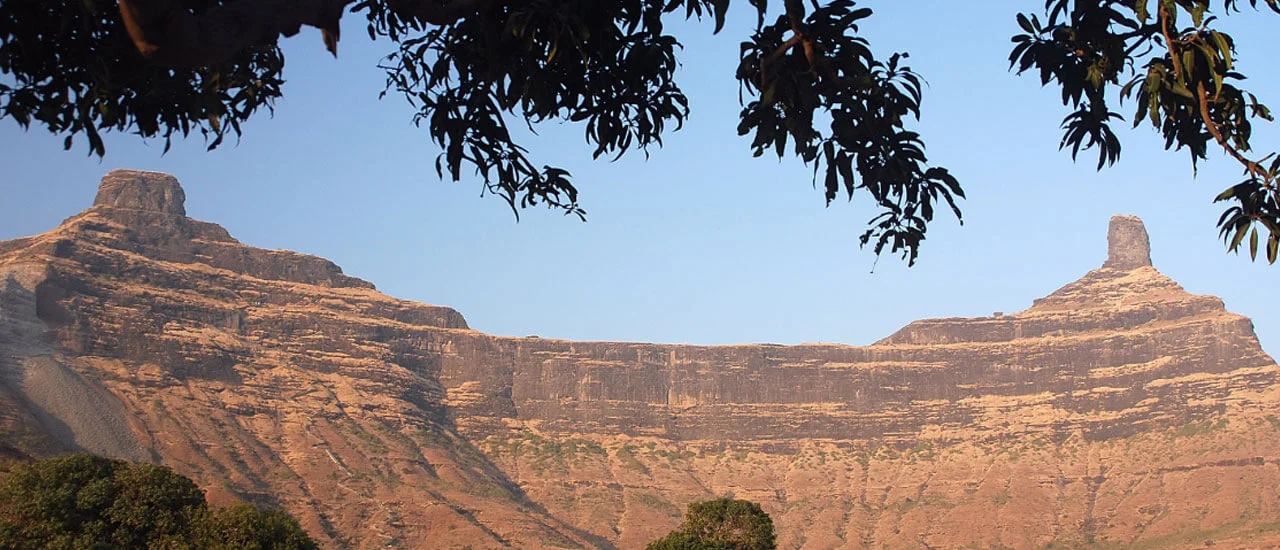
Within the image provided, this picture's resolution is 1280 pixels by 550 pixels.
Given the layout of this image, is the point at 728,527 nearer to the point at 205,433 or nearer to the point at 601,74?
the point at 601,74

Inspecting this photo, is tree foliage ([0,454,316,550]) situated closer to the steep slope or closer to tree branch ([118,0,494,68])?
tree branch ([118,0,494,68])

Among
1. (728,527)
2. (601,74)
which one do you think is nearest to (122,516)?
(728,527)

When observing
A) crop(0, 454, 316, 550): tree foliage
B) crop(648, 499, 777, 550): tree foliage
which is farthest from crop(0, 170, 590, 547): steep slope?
crop(0, 454, 316, 550): tree foliage

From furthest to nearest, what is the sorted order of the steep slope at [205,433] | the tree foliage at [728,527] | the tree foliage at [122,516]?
the steep slope at [205,433]
the tree foliage at [728,527]
the tree foliage at [122,516]

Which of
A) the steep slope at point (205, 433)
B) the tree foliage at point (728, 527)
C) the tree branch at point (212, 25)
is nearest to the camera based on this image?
the tree branch at point (212, 25)

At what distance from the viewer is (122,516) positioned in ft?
181

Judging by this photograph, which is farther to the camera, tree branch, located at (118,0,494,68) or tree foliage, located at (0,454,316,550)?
tree foliage, located at (0,454,316,550)

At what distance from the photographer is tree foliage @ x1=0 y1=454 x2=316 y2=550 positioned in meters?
53.0

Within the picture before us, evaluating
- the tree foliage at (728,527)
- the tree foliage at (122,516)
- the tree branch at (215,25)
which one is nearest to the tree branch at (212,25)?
the tree branch at (215,25)

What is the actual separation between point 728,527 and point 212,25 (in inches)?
2749

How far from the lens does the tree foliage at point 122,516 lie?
5300 cm

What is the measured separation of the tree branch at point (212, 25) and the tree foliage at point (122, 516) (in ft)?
161

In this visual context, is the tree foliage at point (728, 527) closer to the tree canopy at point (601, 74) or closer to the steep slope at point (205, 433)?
the tree canopy at point (601, 74)

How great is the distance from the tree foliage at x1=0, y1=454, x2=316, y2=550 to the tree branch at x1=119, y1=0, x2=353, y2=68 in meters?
49.0
